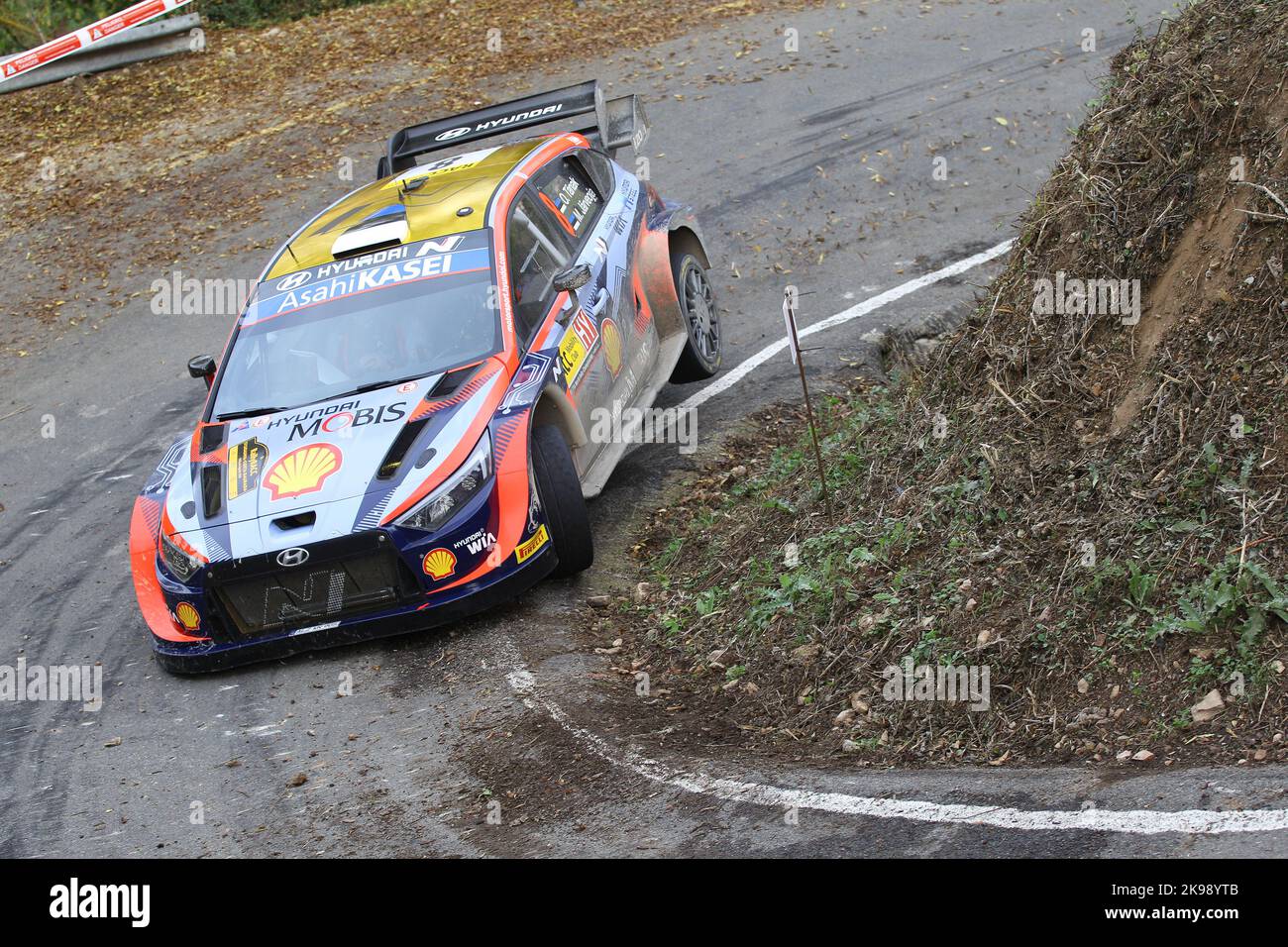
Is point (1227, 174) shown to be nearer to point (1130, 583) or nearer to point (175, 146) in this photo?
point (1130, 583)

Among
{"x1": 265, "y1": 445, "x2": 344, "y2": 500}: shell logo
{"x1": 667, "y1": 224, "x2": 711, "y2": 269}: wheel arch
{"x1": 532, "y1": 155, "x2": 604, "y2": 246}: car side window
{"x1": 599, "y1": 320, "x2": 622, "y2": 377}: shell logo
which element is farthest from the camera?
{"x1": 667, "y1": 224, "x2": 711, "y2": 269}: wheel arch

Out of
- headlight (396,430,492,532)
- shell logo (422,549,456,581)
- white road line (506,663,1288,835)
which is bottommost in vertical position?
white road line (506,663,1288,835)

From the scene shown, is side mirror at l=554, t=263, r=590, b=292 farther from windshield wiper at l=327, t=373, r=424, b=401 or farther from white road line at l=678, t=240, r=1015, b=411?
white road line at l=678, t=240, r=1015, b=411

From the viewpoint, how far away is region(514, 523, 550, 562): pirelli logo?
269 inches

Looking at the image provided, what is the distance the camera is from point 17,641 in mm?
7730

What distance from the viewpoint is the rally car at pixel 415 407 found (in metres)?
6.67

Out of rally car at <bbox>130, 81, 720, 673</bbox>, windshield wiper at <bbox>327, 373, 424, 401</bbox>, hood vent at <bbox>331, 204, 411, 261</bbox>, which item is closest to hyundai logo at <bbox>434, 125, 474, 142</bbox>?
rally car at <bbox>130, 81, 720, 673</bbox>

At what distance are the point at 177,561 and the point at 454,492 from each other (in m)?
1.44
